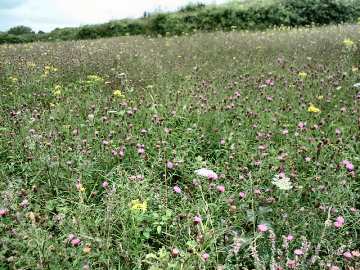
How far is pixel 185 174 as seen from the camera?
3.78m

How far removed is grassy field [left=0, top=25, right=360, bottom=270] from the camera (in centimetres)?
273

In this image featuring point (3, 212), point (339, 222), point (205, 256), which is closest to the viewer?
point (205, 256)

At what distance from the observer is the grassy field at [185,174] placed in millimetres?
2730

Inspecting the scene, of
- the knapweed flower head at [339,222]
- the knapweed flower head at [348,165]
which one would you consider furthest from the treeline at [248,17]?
the knapweed flower head at [339,222]

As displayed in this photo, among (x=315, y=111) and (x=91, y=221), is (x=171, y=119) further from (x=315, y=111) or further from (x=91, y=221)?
(x=91, y=221)

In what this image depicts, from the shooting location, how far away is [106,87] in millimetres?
6582

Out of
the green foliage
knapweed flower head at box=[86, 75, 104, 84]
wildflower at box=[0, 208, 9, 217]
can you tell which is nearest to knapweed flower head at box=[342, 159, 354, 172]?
wildflower at box=[0, 208, 9, 217]

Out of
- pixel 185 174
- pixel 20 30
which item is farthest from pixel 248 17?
pixel 185 174

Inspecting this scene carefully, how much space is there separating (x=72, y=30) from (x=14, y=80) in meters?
17.9

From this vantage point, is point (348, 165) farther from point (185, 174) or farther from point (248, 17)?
point (248, 17)

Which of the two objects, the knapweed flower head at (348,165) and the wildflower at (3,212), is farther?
the knapweed flower head at (348,165)

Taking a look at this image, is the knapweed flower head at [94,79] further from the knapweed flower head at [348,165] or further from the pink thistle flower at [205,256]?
the pink thistle flower at [205,256]

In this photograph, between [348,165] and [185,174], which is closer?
[348,165]

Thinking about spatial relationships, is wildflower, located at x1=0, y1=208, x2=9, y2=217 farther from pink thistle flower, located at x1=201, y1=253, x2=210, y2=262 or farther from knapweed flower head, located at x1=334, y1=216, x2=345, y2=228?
knapweed flower head, located at x1=334, y1=216, x2=345, y2=228
